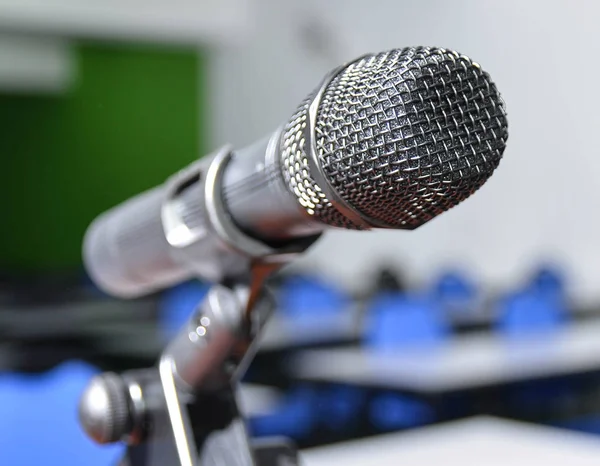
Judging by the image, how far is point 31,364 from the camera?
4188 millimetres

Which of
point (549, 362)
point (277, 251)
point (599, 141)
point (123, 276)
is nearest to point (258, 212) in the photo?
point (277, 251)

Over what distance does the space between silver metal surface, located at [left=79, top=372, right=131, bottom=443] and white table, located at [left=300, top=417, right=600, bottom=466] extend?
53cm

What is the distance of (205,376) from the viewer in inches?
31.3

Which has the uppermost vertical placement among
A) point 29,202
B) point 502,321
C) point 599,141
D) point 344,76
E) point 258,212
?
point 344,76

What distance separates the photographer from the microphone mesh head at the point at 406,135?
0.60 m

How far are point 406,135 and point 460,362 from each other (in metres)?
3.06

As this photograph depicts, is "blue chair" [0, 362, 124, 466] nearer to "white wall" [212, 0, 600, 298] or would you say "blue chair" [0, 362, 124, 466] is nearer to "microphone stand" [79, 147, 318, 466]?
"microphone stand" [79, 147, 318, 466]

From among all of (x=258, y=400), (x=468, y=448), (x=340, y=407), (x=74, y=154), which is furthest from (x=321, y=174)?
(x=74, y=154)

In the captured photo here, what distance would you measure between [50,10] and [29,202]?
9.63ft

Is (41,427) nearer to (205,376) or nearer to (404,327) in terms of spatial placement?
(205,376)

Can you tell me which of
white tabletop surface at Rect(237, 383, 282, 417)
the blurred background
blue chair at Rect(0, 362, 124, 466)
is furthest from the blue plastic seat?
blue chair at Rect(0, 362, 124, 466)

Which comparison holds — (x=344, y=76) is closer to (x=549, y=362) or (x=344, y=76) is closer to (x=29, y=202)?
(x=549, y=362)

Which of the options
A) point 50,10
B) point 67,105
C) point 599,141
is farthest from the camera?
point 67,105

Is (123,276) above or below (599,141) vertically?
above
